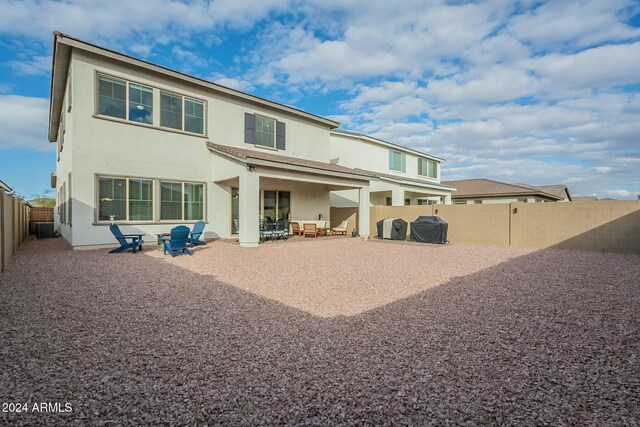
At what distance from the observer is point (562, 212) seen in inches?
544

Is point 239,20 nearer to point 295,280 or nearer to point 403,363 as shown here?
point 295,280

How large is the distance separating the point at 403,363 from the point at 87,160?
12.9 m

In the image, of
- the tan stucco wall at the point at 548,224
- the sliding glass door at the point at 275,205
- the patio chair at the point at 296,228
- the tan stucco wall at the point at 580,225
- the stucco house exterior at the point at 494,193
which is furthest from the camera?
the stucco house exterior at the point at 494,193

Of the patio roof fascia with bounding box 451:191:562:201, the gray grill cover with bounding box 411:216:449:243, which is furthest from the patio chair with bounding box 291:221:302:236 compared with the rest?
the patio roof fascia with bounding box 451:191:562:201

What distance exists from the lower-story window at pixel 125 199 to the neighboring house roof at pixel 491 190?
96.0 ft

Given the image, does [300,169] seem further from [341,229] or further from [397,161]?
[397,161]

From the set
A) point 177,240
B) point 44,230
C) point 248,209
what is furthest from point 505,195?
point 44,230

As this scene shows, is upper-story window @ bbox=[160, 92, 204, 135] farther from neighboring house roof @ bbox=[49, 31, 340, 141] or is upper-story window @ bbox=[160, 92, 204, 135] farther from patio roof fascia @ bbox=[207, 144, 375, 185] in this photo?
patio roof fascia @ bbox=[207, 144, 375, 185]

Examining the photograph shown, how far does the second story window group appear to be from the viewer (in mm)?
11930

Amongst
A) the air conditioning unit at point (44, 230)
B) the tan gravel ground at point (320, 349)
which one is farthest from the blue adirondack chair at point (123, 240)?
the air conditioning unit at point (44, 230)

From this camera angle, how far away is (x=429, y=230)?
15602 mm

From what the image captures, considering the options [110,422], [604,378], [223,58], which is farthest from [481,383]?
[223,58]

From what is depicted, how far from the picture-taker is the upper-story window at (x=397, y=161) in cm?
2534

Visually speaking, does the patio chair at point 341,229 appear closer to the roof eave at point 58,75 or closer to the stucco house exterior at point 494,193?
the roof eave at point 58,75
